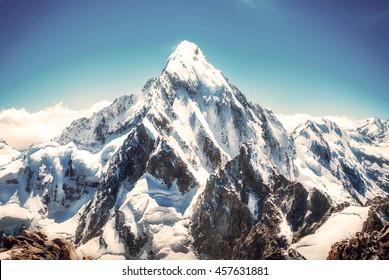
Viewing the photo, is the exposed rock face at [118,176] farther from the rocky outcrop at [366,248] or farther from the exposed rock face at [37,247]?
the rocky outcrop at [366,248]

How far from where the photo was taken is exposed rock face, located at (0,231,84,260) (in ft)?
85.6

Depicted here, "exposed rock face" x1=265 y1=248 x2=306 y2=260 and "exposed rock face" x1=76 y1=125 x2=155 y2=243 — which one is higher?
"exposed rock face" x1=76 y1=125 x2=155 y2=243

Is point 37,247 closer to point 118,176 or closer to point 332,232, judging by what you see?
point 332,232

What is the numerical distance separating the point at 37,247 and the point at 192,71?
16597cm

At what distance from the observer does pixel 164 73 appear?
7092 inches

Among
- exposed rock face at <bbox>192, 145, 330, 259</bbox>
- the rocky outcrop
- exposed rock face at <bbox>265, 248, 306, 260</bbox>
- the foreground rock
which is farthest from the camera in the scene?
exposed rock face at <bbox>192, 145, 330, 259</bbox>

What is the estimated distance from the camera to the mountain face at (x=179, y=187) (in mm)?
84188

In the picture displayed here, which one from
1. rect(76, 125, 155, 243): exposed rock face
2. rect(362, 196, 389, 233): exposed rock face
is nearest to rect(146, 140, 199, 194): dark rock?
rect(76, 125, 155, 243): exposed rock face

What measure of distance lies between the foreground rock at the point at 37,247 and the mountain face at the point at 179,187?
625 inches

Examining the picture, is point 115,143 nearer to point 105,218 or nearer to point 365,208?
point 105,218

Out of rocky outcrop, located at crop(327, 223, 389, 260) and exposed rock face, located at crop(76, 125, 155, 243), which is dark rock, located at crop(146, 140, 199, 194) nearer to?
exposed rock face, located at crop(76, 125, 155, 243)

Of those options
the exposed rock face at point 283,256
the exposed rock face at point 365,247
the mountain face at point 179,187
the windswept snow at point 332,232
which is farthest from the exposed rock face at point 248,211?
the exposed rock face at point 365,247

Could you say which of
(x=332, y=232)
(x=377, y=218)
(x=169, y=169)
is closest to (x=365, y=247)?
(x=377, y=218)

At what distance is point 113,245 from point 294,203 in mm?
53977
